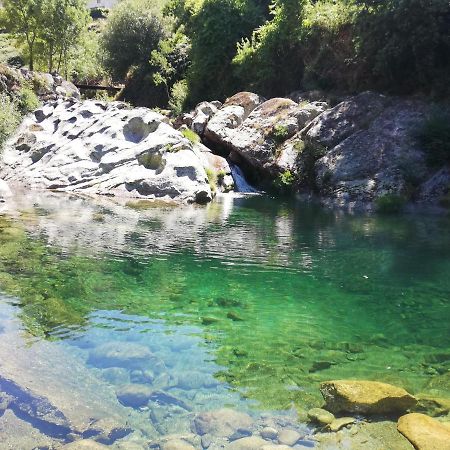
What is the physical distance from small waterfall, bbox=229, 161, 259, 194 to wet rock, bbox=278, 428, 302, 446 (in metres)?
23.7

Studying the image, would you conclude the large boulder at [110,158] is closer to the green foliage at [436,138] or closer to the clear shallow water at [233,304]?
the clear shallow water at [233,304]

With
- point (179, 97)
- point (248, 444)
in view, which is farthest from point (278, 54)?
point (248, 444)

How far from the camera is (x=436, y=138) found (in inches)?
960

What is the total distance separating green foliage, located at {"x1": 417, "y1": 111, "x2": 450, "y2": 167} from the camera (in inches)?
947

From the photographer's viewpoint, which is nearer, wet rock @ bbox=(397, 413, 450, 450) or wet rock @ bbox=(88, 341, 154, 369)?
wet rock @ bbox=(397, 413, 450, 450)

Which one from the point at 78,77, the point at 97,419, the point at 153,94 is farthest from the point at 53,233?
the point at 78,77

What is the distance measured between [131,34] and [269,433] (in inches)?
2130

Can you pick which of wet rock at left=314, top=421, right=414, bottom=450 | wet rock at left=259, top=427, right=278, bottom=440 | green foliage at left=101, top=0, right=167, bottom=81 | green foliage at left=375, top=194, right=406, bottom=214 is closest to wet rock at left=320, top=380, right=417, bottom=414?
wet rock at left=314, top=421, right=414, bottom=450

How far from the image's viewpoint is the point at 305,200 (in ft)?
85.3

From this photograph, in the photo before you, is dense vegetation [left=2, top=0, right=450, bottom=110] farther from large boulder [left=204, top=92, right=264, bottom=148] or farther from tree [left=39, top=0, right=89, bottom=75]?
large boulder [left=204, top=92, right=264, bottom=148]

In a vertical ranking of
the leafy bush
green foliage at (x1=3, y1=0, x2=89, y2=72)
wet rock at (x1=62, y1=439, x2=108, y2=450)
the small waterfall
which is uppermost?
green foliage at (x1=3, y1=0, x2=89, y2=72)

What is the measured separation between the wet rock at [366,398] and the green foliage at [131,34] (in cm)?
5157

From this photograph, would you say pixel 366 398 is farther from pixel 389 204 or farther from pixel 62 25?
pixel 62 25

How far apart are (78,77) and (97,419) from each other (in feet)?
206
